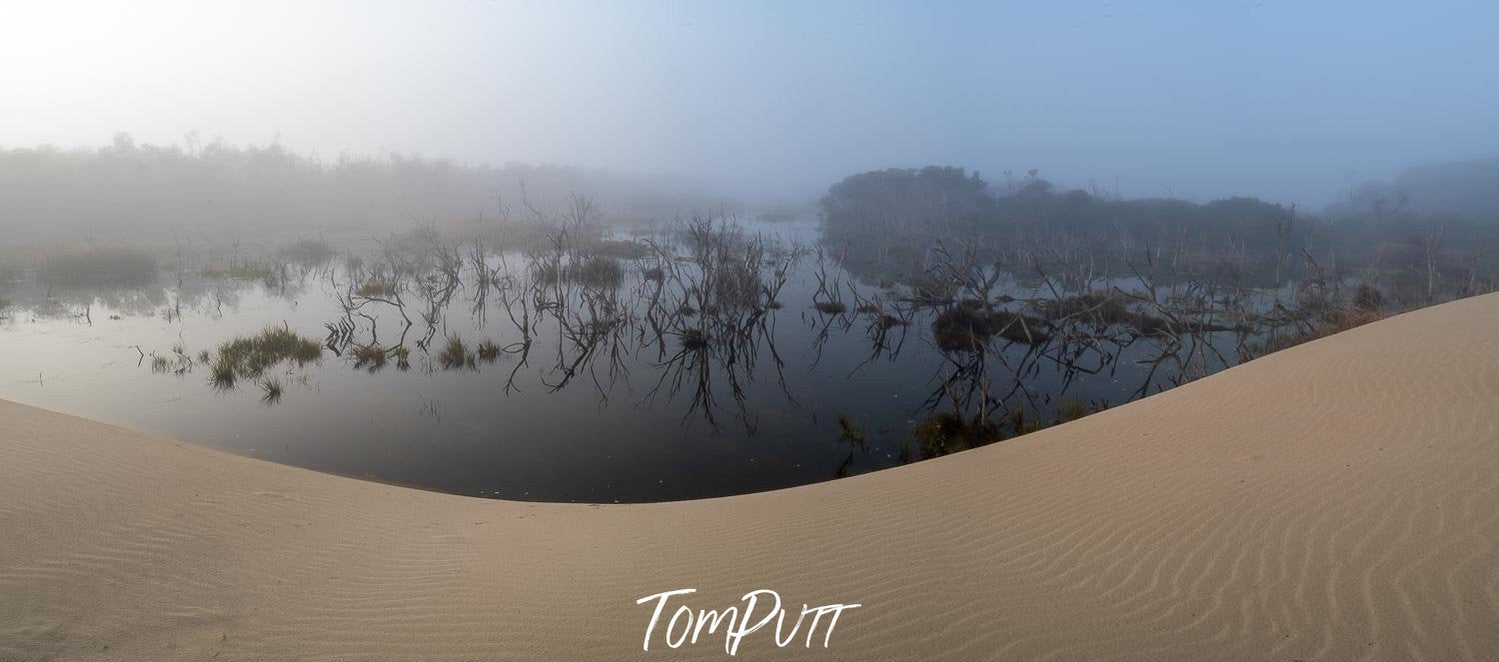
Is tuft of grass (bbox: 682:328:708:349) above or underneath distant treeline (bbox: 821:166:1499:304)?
underneath

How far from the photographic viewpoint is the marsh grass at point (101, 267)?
23547mm

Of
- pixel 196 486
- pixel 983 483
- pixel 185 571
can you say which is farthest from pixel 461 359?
pixel 983 483

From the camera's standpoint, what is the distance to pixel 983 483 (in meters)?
5.90

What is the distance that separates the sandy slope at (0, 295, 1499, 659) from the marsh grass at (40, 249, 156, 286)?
22.4 meters

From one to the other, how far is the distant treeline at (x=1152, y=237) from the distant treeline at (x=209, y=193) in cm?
1847

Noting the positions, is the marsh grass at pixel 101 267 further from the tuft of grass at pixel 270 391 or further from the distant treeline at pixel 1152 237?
the distant treeline at pixel 1152 237

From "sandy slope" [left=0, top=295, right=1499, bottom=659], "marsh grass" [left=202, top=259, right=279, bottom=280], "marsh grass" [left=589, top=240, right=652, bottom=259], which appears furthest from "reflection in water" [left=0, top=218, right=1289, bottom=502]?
"marsh grass" [left=589, top=240, right=652, bottom=259]

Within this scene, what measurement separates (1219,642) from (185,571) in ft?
19.2

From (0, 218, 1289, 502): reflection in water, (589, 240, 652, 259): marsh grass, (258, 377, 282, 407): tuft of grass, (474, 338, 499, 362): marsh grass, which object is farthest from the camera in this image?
(589, 240, 652, 259): marsh grass

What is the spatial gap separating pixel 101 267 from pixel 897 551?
104 feet

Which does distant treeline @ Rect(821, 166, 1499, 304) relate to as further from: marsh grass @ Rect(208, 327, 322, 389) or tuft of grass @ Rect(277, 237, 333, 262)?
tuft of grass @ Rect(277, 237, 333, 262)

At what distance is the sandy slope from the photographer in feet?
11.0

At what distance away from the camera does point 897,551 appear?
14.4ft

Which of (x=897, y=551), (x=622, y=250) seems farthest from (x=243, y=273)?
(x=897, y=551)
